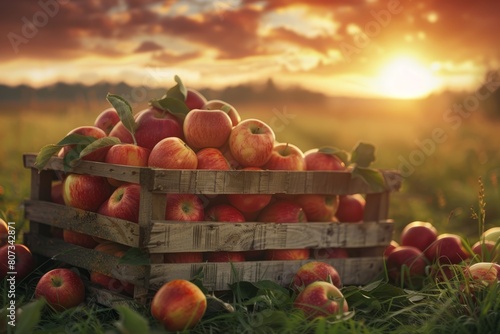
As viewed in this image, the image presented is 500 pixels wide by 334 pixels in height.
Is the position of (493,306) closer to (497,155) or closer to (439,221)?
(439,221)

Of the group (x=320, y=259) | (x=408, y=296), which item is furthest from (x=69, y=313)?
(x=408, y=296)

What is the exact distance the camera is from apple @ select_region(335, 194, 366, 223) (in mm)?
3854

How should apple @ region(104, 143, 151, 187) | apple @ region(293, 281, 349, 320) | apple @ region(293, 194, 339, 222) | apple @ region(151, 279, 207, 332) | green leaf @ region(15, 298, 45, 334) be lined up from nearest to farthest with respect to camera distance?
green leaf @ region(15, 298, 45, 334) → apple @ region(151, 279, 207, 332) → apple @ region(293, 281, 349, 320) → apple @ region(104, 143, 151, 187) → apple @ region(293, 194, 339, 222)

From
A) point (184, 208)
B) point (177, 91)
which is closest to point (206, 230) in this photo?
point (184, 208)

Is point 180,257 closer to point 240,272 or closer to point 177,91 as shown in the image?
point 240,272

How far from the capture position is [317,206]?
3564mm

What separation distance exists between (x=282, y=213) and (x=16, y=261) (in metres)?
1.46

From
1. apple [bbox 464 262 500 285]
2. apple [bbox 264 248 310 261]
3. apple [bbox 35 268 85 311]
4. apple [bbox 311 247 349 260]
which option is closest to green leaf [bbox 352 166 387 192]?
apple [bbox 311 247 349 260]

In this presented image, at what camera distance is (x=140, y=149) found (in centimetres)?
322

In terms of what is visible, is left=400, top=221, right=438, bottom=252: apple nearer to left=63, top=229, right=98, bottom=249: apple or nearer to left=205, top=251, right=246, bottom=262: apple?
left=205, top=251, right=246, bottom=262: apple

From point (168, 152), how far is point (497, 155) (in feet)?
23.1

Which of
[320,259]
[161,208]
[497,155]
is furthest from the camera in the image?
[497,155]

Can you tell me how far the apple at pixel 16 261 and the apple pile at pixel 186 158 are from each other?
26cm

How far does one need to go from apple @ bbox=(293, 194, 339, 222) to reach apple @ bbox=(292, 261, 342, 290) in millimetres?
349
